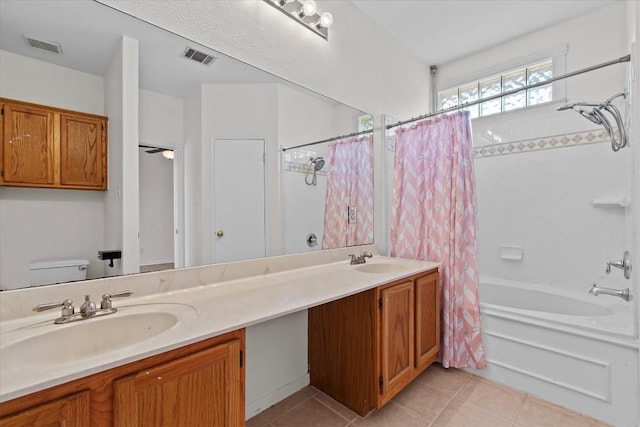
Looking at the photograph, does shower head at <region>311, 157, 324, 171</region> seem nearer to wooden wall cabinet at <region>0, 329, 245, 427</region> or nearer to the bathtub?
wooden wall cabinet at <region>0, 329, 245, 427</region>

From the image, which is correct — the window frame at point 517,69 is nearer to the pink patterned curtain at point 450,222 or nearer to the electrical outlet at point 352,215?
the pink patterned curtain at point 450,222

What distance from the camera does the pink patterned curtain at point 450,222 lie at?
2086mm

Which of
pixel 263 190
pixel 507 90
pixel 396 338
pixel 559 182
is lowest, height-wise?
pixel 396 338

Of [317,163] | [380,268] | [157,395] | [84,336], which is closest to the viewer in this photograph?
[157,395]

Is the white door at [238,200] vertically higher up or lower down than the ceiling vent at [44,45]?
lower down

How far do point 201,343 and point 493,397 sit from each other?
6.21 ft

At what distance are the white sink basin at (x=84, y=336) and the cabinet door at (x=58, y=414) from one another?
0.56ft

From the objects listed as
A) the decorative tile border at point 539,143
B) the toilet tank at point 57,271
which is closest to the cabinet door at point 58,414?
the toilet tank at point 57,271

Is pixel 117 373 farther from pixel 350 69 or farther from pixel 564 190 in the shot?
pixel 564 190

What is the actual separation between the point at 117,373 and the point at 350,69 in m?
2.30

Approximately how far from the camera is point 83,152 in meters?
1.13

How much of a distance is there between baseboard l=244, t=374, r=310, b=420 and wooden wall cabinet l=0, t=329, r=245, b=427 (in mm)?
783

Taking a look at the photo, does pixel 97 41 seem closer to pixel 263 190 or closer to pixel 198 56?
pixel 198 56

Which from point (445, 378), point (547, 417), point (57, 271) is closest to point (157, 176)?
point (57, 271)
